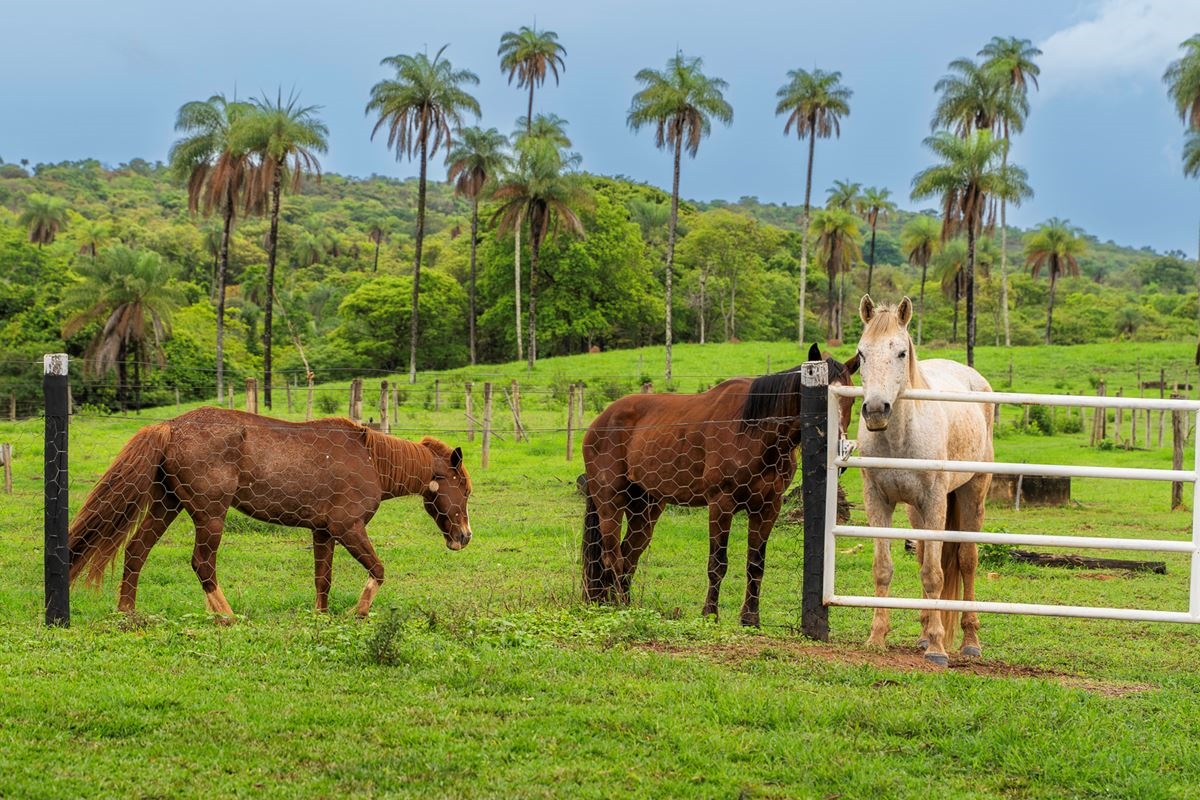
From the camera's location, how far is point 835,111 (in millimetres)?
55031

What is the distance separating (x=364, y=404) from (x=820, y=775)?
34276 mm

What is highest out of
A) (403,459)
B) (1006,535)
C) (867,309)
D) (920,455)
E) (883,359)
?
(867,309)

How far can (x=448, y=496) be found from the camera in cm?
900

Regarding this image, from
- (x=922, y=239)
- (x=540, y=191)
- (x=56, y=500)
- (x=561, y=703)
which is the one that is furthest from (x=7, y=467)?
(x=922, y=239)

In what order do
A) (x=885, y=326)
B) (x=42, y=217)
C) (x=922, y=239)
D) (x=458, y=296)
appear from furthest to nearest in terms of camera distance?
(x=42, y=217)
(x=922, y=239)
(x=458, y=296)
(x=885, y=326)

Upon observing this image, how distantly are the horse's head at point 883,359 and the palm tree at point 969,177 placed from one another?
1444 inches

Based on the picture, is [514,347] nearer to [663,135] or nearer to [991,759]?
[663,135]

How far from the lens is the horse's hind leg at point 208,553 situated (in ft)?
25.5

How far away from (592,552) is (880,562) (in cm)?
261

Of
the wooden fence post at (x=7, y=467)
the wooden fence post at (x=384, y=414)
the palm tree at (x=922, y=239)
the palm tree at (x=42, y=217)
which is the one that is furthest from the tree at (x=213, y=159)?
the palm tree at (x=922, y=239)

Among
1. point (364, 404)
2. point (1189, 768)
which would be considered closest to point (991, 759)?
point (1189, 768)

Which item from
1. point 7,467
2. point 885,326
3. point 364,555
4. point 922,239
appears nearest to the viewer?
point 885,326

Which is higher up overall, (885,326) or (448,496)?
(885,326)

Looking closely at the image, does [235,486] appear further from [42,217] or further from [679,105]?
[42,217]
